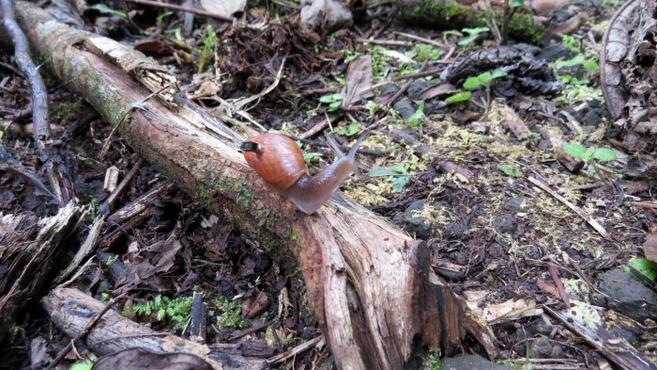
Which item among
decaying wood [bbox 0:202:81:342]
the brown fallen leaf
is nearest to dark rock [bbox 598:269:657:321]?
the brown fallen leaf

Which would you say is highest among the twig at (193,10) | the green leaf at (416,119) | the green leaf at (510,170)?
the twig at (193,10)

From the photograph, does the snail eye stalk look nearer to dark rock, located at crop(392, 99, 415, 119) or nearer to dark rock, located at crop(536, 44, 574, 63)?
dark rock, located at crop(392, 99, 415, 119)

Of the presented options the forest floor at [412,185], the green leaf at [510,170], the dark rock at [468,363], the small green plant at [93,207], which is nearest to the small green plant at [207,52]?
the forest floor at [412,185]

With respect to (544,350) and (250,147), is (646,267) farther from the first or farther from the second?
(250,147)

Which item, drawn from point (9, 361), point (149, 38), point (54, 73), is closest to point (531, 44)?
point (149, 38)

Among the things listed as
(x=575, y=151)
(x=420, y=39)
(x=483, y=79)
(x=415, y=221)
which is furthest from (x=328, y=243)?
(x=420, y=39)

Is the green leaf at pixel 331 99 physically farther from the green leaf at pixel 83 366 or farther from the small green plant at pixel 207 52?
the green leaf at pixel 83 366
